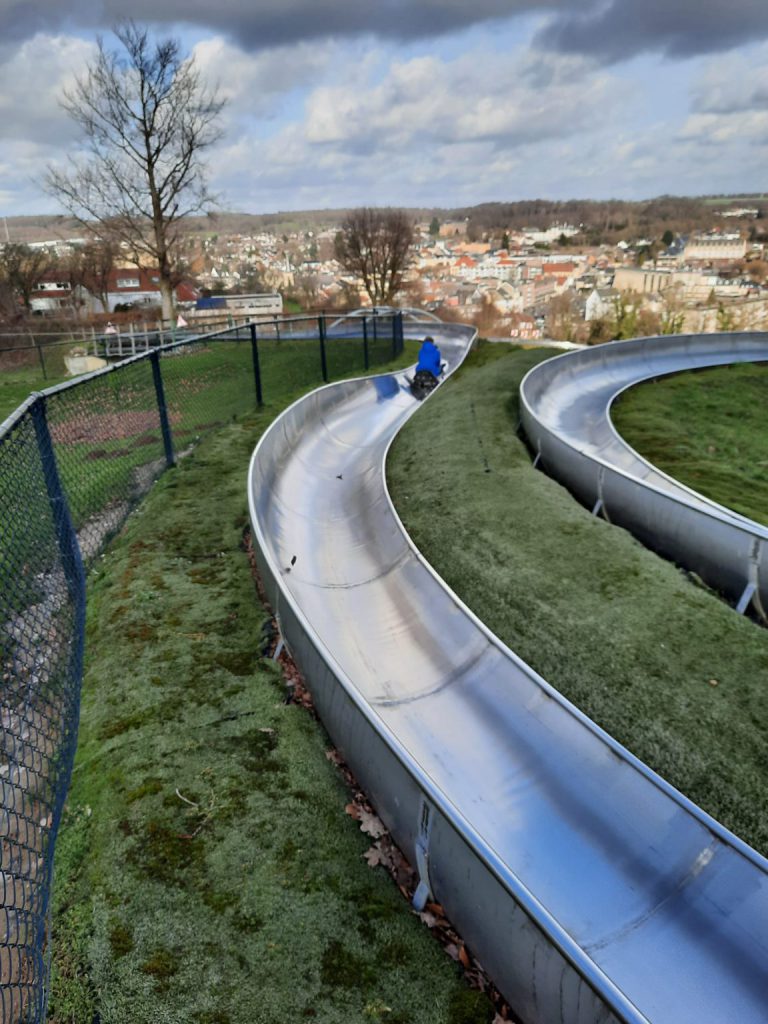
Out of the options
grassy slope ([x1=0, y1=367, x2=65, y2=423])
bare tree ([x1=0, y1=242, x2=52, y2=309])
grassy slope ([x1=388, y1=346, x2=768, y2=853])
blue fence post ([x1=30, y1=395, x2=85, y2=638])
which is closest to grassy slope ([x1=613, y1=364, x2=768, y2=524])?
grassy slope ([x1=388, y1=346, x2=768, y2=853])

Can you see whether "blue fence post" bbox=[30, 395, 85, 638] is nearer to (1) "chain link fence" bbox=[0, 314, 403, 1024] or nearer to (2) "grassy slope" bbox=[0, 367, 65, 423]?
(1) "chain link fence" bbox=[0, 314, 403, 1024]

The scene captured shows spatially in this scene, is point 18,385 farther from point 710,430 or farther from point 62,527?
point 710,430

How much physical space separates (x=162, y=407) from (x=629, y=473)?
659 cm

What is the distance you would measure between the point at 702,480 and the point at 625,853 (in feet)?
23.3

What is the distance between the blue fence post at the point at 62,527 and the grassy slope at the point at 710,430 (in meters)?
7.65

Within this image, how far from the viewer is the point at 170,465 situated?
9.47 metres

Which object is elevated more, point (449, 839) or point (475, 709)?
point (449, 839)

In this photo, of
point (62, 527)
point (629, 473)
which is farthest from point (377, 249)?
point (62, 527)

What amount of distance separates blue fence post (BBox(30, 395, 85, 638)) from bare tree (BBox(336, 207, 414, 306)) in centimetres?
4589

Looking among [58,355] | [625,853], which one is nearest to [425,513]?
[625,853]

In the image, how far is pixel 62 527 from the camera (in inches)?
211

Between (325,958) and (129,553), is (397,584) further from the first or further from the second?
(325,958)

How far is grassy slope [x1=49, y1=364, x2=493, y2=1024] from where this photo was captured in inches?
107

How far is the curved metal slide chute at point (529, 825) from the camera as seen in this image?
2688 mm
